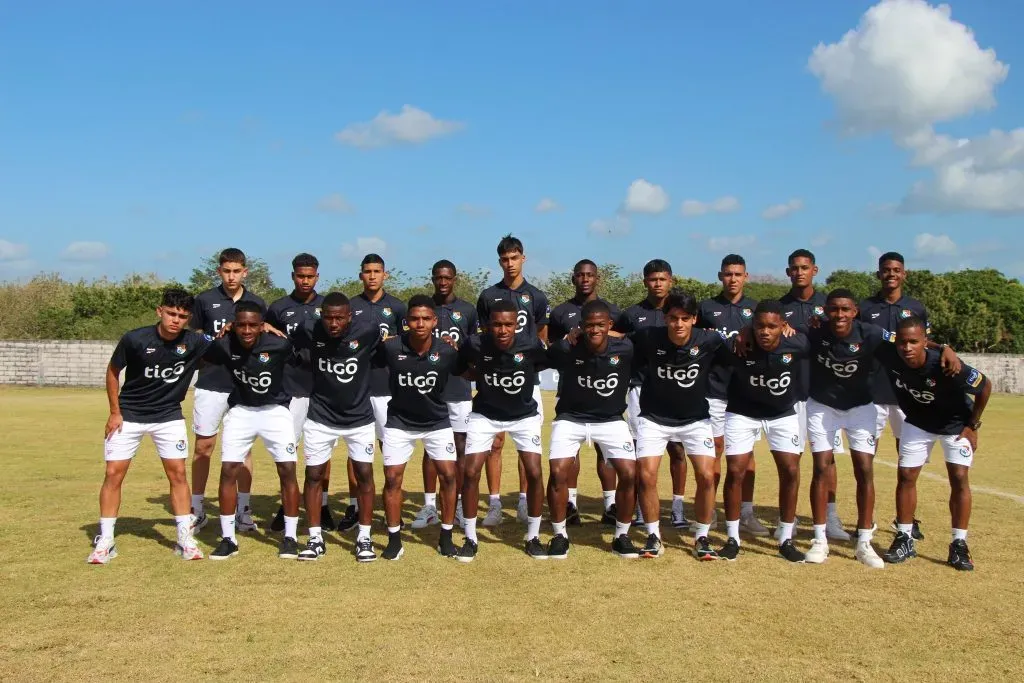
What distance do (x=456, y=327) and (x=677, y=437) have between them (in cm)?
287

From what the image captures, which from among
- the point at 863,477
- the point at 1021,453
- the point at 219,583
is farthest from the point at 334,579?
the point at 1021,453

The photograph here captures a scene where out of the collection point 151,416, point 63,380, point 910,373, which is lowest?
point 63,380

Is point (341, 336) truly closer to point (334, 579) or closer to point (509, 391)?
point (509, 391)

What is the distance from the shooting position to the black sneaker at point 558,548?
7.55 meters

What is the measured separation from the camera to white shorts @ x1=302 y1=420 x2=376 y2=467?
764 cm

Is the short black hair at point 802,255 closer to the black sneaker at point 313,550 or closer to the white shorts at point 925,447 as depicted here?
the white shorts at point 925,447

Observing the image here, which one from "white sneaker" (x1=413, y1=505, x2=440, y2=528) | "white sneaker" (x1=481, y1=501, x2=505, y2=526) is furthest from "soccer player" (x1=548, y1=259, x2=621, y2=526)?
"white sneaker" (x1=413, y1=505, x2=440, y2=528)

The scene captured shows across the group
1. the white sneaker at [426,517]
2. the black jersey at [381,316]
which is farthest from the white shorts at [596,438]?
the black jersey at [381,316]

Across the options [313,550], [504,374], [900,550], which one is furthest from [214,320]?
[900,550]

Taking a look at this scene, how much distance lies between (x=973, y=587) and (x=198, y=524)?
7320 millimetres

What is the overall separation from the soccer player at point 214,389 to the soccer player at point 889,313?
6628mm

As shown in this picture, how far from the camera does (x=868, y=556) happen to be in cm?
742

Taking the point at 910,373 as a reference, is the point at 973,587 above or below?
below

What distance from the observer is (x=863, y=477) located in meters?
7.74
